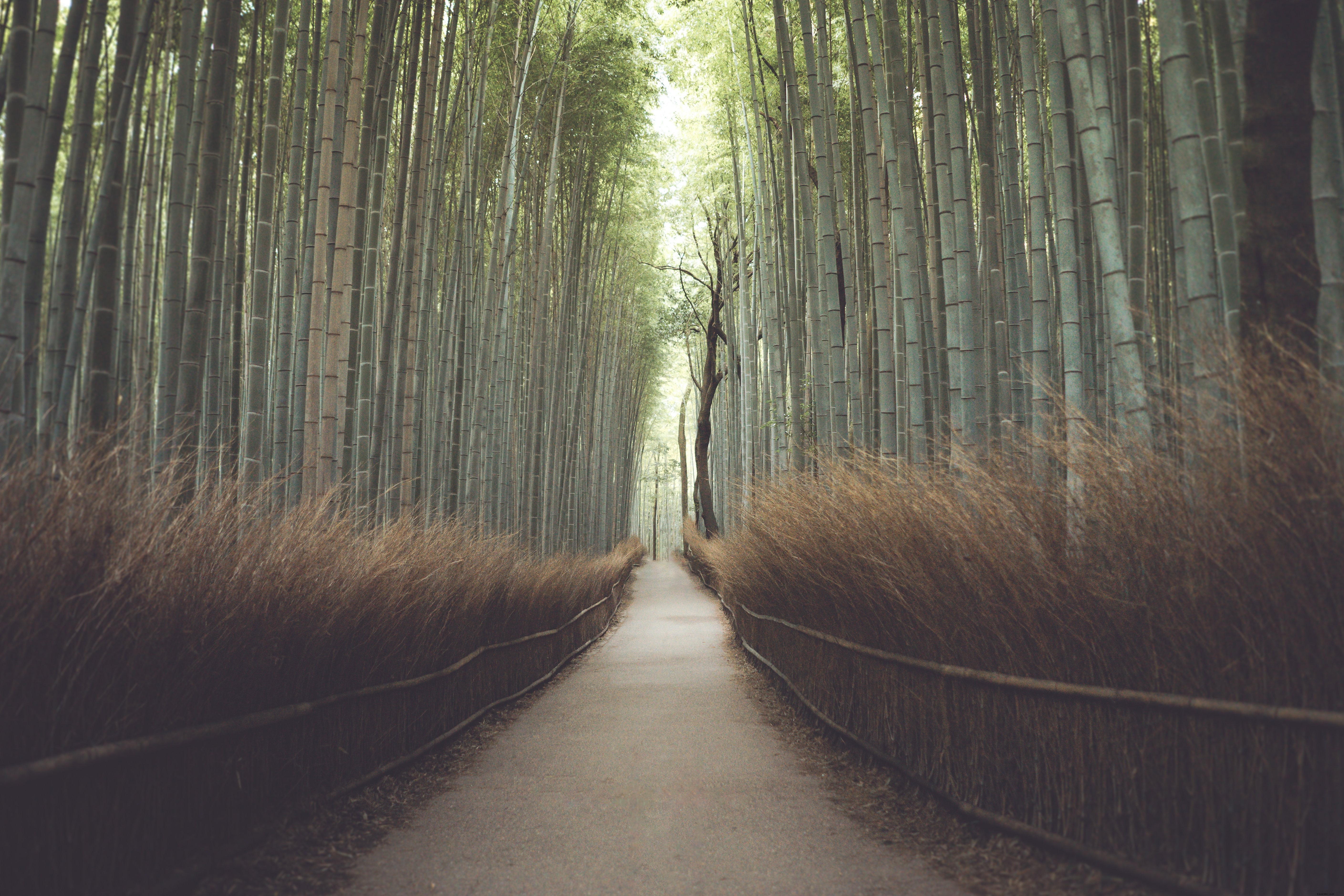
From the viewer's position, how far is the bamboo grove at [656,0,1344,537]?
2.06m

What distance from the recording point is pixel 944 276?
4297 millimetres

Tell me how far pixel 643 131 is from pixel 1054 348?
241 inches

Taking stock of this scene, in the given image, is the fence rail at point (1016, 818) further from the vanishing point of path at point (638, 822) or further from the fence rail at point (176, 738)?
the fence rail at point (176, 738)

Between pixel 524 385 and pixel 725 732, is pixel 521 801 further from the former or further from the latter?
pixel 524 385

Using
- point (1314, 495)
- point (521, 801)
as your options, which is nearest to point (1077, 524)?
point (1314, 495)

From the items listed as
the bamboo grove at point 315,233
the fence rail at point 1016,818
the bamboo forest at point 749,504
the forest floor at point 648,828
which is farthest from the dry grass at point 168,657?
the fence rail at point 1016,818

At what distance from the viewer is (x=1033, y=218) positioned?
3734mm

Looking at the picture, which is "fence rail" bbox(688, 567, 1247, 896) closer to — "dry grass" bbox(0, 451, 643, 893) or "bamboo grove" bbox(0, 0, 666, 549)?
"dry grass" bbox(0, 451, 643, 893)

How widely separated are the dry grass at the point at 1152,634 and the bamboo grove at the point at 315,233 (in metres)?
2.28

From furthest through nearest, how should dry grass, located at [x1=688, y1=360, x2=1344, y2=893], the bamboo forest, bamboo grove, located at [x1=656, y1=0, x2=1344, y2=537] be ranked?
bamboo grove, located at [x1=656, y1=0, x2=1344, y2=537]
the bamboo forest
dry grass, located at [x1=688, y1=360, x2=1344, y2=893]

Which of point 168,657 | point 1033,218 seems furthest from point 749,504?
point 168,657

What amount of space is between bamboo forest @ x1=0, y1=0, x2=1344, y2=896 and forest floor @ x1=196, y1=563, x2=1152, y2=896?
0.9 inches

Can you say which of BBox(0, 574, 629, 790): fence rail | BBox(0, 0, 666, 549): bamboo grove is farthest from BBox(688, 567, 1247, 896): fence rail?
BBox(0, 0, 666, 549): bamboo grove

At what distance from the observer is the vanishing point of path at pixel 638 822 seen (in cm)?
228
